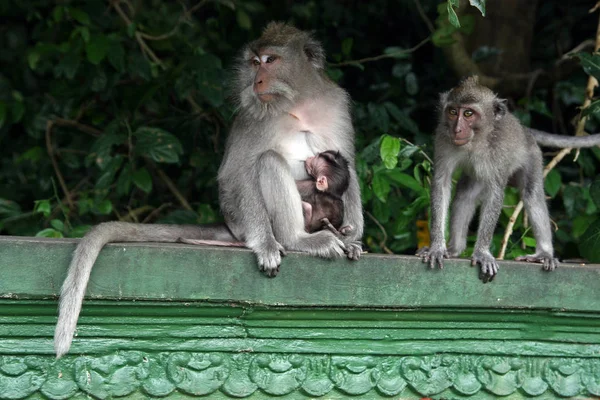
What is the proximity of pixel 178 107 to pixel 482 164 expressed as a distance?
2.14 meters

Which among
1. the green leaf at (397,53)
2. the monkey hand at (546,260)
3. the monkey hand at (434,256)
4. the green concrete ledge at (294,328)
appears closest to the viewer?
the green concrete ledge at (294,328)

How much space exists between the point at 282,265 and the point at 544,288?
0.96 meters

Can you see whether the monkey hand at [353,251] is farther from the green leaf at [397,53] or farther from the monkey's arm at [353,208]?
the green leaf at [397,53]

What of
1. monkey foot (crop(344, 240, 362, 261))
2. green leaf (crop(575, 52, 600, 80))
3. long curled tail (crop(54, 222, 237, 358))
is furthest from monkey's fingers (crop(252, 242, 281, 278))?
green leaf (crop(575, 52, 600, 80))

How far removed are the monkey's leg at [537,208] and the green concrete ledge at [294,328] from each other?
66 cm

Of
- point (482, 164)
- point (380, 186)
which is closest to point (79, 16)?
point (380, 186)

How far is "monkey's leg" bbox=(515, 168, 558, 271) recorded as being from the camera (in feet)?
12.9

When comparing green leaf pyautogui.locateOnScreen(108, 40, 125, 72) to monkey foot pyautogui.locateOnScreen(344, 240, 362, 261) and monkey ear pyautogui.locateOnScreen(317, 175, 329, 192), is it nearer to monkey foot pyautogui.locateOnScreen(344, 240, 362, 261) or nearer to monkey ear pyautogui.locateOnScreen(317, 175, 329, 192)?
monkey ear pyautogui.locateOnScreen(317, 175, 329, 192)

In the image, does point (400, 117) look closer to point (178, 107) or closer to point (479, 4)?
point (178, 107)

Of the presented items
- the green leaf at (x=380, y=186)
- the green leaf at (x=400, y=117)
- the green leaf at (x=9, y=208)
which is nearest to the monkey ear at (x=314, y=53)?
the green leaf at (x=380, y=186)

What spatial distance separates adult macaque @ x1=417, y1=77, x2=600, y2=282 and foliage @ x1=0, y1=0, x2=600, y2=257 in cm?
20

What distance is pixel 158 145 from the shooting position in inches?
178

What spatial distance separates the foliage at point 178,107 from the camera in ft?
14.9

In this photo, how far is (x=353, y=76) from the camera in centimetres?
572
